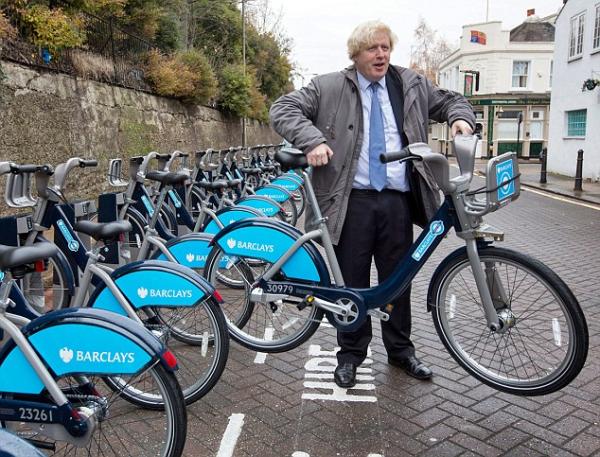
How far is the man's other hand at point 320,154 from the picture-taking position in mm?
3400

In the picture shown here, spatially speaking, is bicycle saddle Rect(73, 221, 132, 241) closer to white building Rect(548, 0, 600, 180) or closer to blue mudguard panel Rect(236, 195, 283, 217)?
blue mudguard panel Rect(236, 195, 283, 217)

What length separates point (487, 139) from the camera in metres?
40.8

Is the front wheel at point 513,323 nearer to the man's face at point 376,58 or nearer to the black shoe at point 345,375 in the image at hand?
the black shoe at point 345,375

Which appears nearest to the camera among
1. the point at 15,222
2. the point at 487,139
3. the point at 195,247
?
the point at 15,222

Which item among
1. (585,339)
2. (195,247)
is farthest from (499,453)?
(195,247)

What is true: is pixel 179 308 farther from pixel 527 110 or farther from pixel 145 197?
pixel 527 110

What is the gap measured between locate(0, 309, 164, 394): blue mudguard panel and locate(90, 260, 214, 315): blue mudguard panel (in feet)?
2.92

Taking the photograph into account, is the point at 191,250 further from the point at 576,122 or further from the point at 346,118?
the point at 576,122

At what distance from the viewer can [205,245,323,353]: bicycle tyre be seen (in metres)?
3.83

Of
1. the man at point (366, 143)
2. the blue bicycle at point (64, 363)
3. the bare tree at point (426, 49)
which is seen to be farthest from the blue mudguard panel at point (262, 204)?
the bare tree at point (426, 49)

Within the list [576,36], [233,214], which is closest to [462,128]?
[233,214]

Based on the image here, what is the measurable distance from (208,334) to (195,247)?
3.73 ft

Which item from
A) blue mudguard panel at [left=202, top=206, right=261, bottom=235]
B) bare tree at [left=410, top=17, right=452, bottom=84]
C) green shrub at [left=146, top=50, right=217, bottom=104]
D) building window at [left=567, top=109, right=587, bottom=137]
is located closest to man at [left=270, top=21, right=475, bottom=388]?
blue mudguard panel at [left=202, top=206, right=261, bottom=235]

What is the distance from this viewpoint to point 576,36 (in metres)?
20.1
